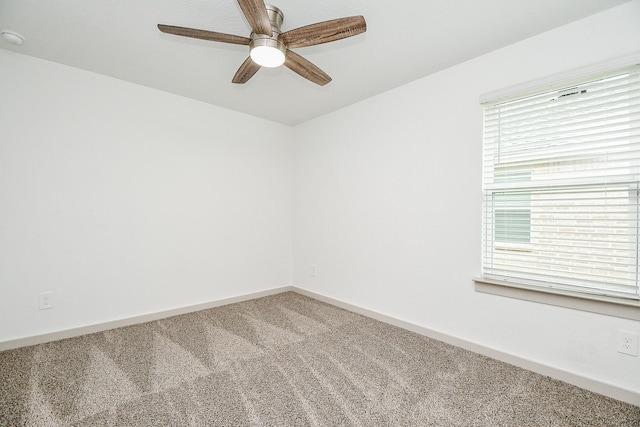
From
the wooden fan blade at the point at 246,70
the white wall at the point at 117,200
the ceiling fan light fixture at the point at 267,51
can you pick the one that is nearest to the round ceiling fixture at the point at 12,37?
the white wall at the point at 117,200

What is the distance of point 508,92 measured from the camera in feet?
6.94

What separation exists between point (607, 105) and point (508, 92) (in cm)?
56

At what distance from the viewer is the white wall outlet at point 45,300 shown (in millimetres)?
2416

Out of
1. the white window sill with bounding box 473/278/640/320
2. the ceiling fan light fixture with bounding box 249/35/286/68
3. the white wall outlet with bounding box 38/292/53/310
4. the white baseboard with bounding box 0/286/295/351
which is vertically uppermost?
the ceiling fan light fixture with bounding box 249/35/286/68

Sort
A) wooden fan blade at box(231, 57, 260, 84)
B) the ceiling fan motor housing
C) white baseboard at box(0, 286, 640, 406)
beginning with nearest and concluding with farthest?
the ceiling fan motor housing
white baseboard at box(0, 286, 640, 406)
wooden fan blade at box(231, 57, 260, 84)

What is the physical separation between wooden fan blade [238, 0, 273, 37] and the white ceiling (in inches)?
11.2

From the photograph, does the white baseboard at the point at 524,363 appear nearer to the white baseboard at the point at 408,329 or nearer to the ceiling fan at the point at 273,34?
the white baseboard at the point at 408,329

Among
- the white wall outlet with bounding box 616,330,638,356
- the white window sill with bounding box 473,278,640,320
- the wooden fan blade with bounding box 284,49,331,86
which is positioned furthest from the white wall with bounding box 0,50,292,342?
the white wall outlet with bounding box 616,330,638,356

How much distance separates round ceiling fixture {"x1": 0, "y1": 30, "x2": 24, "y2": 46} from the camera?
81.0 inches

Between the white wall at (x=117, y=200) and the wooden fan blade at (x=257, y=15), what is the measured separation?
1.98m

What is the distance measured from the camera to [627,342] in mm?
1702

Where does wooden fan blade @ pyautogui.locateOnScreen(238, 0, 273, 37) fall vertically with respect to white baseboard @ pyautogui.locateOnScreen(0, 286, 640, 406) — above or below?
above

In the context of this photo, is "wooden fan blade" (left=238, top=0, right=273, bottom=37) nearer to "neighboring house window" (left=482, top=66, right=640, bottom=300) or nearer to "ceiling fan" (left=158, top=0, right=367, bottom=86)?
"ceiling fan" (left=158, top=0, right=367, bottom=86)

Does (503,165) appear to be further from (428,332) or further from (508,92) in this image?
(428,332)
